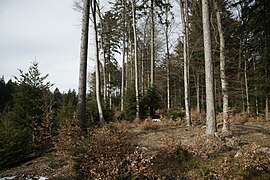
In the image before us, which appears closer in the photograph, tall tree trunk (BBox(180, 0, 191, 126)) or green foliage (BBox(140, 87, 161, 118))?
tall tree trunk (BBox(180, 0, 191, 126))

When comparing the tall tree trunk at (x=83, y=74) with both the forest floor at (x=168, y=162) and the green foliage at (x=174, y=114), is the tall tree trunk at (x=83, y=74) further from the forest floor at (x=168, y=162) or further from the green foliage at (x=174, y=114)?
the green foliage at (x=174, y=114)

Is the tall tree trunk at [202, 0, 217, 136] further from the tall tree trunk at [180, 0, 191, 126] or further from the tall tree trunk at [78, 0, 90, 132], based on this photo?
the tall tree trunk at [78, 0, 90, 132]

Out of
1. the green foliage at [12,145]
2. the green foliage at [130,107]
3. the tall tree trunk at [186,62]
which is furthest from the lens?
the green foliage at [130,107]

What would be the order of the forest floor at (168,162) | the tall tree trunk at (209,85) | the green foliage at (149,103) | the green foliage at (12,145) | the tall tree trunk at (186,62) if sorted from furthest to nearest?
1. the green foliage at (149,103)
2. the tall tree trunk at (186,62)
3. the green foliage at (12,145)
4. the tall tree trunk at (209,85)
5. the forest floor at (168,162)

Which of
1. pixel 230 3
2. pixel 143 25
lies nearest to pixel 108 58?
pixel 143 25

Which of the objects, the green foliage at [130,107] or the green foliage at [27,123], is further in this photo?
the green foliage at [130,107]

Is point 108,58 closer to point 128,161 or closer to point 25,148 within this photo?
point 25,148

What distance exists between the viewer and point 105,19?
21.1m

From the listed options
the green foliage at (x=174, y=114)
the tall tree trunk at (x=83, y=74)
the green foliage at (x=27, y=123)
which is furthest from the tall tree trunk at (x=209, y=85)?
the green foliage at (x=174, y=114)

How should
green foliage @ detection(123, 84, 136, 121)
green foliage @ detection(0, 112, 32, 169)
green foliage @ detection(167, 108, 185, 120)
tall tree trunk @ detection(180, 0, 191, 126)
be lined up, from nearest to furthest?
→ green foliage @ detection(0, 112, 32, 169) < tall tree trunk @ detection(180, 0, 191, 126) < green foliage @ detection(167, 108, 185, 120) < green foliage @ detection(123, 84, 136, 121)

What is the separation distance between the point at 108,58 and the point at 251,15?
15.3m

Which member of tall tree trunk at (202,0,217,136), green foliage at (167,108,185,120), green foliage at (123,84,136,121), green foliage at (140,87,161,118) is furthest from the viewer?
green foliage at (140,87,161,118)

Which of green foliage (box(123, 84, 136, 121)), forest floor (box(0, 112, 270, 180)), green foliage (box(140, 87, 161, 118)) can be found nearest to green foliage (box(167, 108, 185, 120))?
green foliage (box(140, 87, 161, 118))

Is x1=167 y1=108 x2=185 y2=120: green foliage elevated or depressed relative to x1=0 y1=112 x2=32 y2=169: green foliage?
elevated
